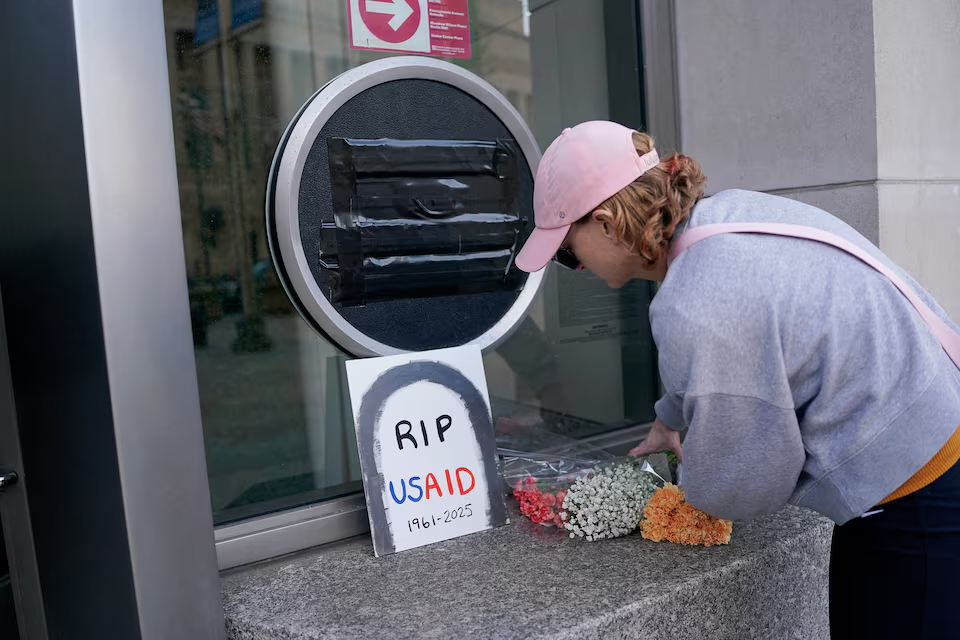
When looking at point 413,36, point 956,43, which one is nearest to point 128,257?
point 413,36

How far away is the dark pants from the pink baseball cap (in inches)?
28.9

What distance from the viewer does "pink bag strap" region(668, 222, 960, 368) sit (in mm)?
1337

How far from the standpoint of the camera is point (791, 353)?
4.25ft

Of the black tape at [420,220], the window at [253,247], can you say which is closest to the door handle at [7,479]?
the window at [253,247]

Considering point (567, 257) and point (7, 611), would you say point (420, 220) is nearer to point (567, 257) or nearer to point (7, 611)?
point (567, 257)

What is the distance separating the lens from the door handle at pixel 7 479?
1.58 meters

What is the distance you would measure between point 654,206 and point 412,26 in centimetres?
114

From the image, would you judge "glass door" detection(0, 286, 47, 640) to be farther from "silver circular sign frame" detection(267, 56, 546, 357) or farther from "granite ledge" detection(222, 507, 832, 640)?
"silver circular sign frame" detection(267, 56, 546, 357)

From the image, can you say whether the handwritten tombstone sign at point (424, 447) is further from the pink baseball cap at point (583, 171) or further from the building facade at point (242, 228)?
the pink baseball cap at point (583, 171)

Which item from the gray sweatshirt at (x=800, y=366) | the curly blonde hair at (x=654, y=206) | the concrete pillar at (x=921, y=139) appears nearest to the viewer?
the gray sweatshirt at (x=800, y=366)

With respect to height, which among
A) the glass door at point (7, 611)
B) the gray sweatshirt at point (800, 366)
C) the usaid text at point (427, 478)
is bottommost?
the glass door at point (7, 611)

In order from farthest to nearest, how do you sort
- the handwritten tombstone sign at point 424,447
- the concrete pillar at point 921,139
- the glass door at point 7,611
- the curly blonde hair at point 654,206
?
the concrete pillar at point 921,139 < the handwritten tombstone sign at point 424,447 < the glass door at point 7,611 < the curly blonde hair at point 654,206

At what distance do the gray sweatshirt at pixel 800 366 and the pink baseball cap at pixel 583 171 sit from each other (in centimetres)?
20

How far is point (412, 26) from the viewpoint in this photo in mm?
2264
